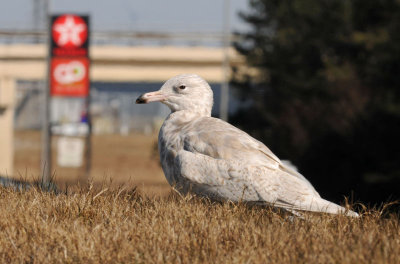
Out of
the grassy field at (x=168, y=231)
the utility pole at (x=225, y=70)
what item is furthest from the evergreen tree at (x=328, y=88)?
the grassy field at (x=168, y=231)

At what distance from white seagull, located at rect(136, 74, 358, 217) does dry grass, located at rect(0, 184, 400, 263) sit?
0.12 metres

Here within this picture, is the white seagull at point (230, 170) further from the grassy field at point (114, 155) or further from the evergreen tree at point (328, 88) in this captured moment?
the grassy field at point (114, 155)

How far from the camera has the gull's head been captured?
8.13 metres

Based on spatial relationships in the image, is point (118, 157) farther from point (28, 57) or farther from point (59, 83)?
point (59, 83)

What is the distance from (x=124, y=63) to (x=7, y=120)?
32.2 ft

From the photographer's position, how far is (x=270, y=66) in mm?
55750

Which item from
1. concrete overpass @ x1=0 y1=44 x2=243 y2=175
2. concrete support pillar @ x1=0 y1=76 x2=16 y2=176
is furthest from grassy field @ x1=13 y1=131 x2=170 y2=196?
concrete overpass @ x1=0 y1=44 x2=243 y2=175

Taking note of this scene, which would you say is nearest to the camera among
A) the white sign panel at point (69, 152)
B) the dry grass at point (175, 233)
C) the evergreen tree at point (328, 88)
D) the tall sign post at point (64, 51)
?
the dry grass at point (175, 233)

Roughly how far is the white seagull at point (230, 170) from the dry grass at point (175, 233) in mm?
123

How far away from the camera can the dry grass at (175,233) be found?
5.64m

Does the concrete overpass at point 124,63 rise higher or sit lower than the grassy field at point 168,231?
lower

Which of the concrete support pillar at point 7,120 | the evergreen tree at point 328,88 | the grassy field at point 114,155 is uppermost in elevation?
the evergreen tree at point 328,88

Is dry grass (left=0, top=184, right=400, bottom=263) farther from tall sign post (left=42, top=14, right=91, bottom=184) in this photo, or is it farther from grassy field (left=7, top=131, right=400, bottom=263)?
tall sign post (left=42, top=14, right=91, bottom=184)

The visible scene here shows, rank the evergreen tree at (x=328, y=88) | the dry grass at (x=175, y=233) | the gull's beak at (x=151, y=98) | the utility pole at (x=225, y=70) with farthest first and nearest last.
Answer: the utility pole at (x=225, y=70) → the evergreen tree at (x=328, y=88) → the gull's beak at (x=151, y=98) → the dry grass at (x=175, y=233)
